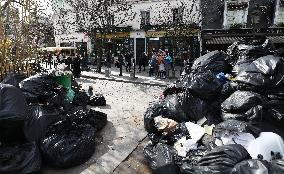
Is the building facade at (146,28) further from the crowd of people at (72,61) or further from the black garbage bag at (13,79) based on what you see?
the black garbage bag at (13,79)

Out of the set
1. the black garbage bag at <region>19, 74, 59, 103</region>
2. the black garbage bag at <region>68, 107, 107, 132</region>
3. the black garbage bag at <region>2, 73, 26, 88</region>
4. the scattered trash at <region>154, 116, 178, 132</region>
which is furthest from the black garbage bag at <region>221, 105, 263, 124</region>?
the black garbage bag at <region>2, 73, 26, 88</region>

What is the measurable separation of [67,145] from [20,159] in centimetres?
60

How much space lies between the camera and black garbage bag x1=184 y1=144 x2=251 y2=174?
2.93 m

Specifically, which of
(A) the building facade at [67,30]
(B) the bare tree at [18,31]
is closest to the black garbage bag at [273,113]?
(B) the bare tree at [18,31]

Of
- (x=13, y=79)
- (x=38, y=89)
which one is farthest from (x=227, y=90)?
(x=13, y=79)

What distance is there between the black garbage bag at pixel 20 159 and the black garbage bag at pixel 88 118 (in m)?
0.98

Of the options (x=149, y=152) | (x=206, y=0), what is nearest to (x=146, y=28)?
(x=206, y=0)

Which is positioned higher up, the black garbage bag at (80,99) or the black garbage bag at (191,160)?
the black garbage bag at (80,99)

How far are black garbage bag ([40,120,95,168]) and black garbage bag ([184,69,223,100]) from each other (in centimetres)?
180

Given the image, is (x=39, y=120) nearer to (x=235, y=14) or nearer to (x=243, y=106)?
(x=243, y=106)

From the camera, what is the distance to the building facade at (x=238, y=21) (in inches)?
625

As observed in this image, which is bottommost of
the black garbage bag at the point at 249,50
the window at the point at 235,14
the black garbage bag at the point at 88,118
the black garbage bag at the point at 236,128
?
the black garbage bag at the point at 88,118

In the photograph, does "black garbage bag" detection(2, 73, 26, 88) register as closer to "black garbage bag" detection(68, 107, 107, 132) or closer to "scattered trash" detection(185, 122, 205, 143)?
"black garbage bag" detection(68, 107, 107, 132)

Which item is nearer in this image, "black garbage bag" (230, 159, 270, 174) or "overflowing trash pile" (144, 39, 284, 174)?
"black garbage bag" (230, 159, 270, 174)
